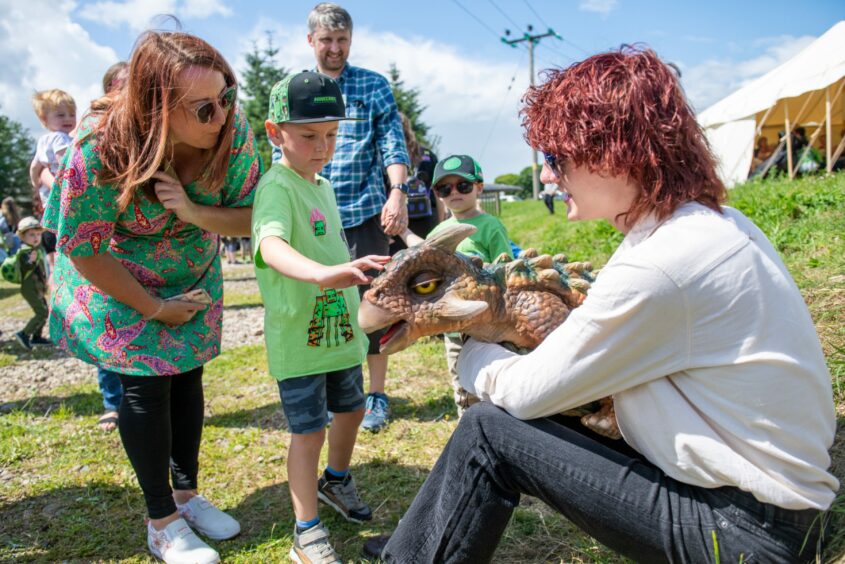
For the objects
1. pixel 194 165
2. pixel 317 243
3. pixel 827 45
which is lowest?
pixel 317 243

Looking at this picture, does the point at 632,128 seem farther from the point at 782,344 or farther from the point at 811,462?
the point at 811,462

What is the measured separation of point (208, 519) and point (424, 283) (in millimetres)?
1810


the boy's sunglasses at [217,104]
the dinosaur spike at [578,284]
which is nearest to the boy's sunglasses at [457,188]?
the boy's sunglasses at [217,104]

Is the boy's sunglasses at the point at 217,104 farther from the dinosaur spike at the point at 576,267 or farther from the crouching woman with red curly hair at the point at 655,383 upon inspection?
the dinosaur spike at the point at 576,267

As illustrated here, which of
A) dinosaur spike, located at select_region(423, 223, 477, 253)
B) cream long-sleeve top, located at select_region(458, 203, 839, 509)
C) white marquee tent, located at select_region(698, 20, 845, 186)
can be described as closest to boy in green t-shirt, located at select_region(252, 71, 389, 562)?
dinosaur spike, located at select_region(423, 223, 477, 253)

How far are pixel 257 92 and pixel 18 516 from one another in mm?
42377

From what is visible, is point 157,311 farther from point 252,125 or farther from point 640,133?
point 252,125

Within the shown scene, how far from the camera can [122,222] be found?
251 cm

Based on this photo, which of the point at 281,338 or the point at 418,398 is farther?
the point at 418,398

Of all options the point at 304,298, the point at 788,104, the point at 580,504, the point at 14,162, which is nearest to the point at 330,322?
the point at 304,298

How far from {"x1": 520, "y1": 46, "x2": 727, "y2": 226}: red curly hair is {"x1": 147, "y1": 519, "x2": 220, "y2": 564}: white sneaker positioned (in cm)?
217

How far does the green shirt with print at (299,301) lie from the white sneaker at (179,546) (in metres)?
0.82

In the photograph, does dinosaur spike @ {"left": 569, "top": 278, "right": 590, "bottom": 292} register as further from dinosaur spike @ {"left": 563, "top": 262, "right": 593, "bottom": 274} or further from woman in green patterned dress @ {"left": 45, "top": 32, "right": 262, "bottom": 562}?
woman in green patterned dress @ {"left": 45, "top": 32, "right": 262, "bottom": 562}

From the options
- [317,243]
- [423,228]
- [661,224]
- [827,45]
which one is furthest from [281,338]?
[827,45]
